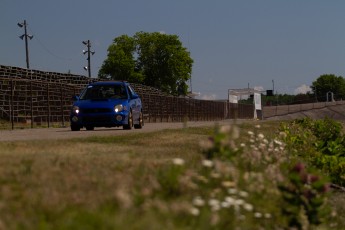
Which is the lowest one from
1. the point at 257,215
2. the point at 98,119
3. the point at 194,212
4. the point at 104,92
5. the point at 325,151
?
the point at 325,151

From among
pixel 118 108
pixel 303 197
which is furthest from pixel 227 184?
pixel 118 108

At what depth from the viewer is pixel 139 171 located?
494 centimetres

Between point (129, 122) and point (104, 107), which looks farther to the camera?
point (129, 122)

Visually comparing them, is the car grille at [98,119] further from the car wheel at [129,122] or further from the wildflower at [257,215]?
the wildflower at [257,215]

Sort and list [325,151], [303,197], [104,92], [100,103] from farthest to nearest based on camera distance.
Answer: [104,92], [100,103], [325,151], [303,197]

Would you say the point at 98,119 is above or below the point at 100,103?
below

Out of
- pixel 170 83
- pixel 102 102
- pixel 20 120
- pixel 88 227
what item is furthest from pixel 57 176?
pixel 170 83

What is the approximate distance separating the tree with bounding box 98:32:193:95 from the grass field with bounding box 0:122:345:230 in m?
83.0

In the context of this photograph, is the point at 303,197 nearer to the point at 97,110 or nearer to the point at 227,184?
the point at 227,184

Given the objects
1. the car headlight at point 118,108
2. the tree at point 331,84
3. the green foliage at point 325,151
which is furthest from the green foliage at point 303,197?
the tree at point 331,84

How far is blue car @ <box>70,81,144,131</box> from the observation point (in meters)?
17.8

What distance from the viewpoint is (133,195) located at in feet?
13.2

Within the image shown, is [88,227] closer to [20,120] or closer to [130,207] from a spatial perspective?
[130,207]

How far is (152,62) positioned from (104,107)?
74897 millimetres
